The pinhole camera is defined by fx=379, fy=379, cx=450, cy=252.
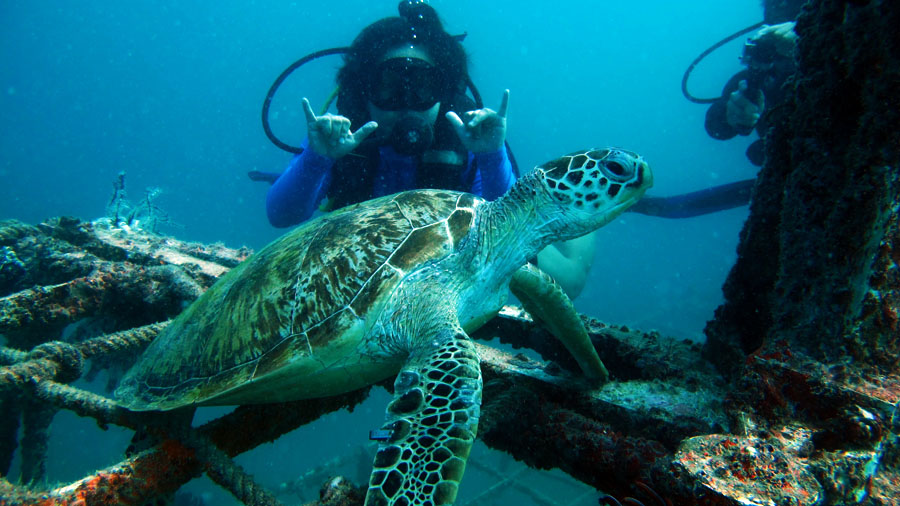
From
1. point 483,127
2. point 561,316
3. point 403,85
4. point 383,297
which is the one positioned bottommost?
point 561,316

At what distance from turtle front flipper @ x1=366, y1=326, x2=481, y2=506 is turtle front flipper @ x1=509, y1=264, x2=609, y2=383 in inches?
37.3

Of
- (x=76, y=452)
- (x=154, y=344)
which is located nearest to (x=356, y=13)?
(x=76, y=452)

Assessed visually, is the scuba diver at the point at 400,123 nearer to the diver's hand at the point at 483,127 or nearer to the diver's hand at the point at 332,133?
the diver's hand at the point at 483,127

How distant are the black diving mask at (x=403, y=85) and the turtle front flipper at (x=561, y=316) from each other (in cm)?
298

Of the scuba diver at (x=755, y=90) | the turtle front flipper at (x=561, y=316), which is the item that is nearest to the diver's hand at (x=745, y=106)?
the scuba diver at (x=755, y=90)

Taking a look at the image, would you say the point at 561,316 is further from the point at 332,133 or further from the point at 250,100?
the point at 250,100

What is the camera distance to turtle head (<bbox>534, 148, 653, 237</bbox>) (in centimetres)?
226

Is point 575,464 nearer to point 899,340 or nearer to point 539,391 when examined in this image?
point 539,391

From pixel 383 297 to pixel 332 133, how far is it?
1.95 m

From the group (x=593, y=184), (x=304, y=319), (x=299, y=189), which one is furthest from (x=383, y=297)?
(x=299, y=189)

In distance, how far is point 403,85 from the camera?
4.66m

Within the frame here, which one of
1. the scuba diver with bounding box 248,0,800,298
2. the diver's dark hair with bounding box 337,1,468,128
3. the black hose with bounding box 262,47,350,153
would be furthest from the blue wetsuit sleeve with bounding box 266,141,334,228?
the diver's dark hair with bounding box 337,1,468,128

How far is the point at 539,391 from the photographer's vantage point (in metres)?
2.53

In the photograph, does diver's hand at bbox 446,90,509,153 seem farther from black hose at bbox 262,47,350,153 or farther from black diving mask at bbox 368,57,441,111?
black hose at bbox 262,47,350,153
